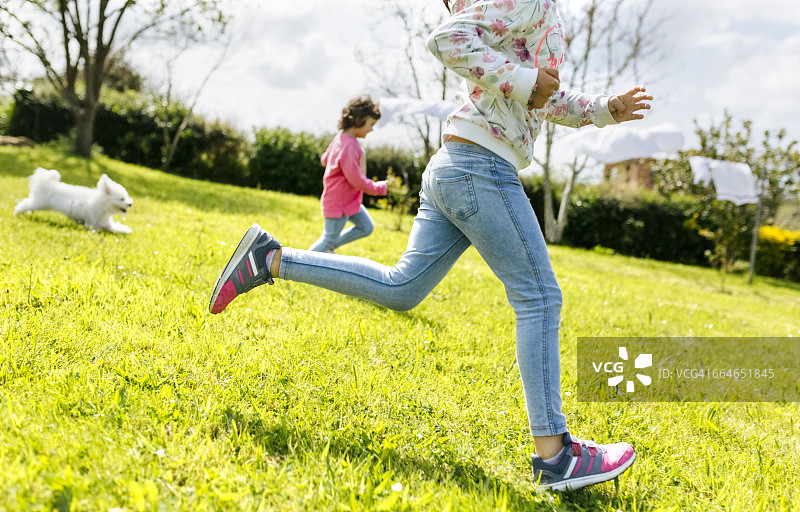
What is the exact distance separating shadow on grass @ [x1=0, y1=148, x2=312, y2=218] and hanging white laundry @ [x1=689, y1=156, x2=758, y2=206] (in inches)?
356

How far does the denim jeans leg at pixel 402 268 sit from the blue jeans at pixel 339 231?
96.0 inches

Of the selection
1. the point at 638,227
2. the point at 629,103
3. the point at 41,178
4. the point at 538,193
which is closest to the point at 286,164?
the point at 538,193

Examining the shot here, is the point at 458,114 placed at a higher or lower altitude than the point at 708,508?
higher

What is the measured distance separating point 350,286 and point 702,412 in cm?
212

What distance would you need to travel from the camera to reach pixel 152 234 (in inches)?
212

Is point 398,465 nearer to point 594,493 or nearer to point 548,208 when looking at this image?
point 594,493

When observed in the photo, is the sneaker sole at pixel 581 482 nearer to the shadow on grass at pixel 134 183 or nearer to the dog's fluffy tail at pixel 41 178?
the dog's fluffy tail at pixel 41 178

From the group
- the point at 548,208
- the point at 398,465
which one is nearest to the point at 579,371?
the point at 398,465

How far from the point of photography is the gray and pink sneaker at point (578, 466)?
184cm

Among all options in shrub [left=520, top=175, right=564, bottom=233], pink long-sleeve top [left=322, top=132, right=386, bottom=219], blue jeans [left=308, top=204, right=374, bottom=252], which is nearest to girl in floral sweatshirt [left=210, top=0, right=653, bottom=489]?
pink long-sleeve top [left=322, top=132, right=386, bottom=219]

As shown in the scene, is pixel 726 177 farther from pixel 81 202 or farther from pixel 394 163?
pixel 81 202

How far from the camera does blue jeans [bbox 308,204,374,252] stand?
4.62 metres

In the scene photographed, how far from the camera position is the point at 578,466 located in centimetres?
186

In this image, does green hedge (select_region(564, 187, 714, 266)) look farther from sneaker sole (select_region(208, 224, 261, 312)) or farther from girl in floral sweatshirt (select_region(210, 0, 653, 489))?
sneaker sole (select_region(208, 224, 261, 312))
